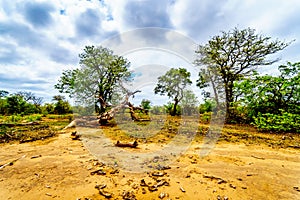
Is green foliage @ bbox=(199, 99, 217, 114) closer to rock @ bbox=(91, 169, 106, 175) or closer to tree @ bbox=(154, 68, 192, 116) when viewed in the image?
tree @ bbox=(154, 68, 192, 116)

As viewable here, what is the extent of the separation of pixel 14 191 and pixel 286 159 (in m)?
4.93

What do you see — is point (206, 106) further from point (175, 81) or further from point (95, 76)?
point (95, 76)

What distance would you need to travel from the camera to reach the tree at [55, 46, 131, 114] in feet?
41.5

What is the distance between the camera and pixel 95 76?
13.2 metres

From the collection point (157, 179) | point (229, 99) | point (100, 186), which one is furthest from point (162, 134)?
point (229, 99)

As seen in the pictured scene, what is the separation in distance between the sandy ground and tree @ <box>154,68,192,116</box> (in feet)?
37.6

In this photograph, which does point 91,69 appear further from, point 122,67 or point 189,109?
point 189,109

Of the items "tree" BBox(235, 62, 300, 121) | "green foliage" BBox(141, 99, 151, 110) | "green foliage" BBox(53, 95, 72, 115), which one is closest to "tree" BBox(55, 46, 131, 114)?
"green foliage" BBox(141, 99, 151, 110)

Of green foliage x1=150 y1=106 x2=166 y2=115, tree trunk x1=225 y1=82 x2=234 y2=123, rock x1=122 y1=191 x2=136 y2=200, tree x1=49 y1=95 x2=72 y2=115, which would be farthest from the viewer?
tree x1=49 y1=95 x2=72 y2=115

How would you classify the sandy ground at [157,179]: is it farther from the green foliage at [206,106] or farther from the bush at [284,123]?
the green foliage at [206,106]

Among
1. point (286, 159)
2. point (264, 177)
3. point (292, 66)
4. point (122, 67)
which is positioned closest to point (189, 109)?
point (122, 67)

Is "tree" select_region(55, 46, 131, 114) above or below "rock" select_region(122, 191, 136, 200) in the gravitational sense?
above

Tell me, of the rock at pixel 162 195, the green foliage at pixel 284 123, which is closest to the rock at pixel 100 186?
the rock at pixel 162 195

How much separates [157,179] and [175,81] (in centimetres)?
1259
